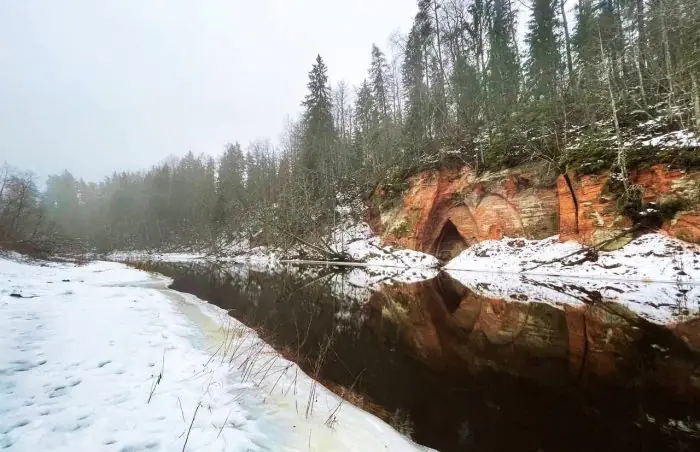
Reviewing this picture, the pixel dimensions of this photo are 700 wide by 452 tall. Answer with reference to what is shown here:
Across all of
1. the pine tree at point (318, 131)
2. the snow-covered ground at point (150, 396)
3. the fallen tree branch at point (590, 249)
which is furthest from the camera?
the pine tree at point (318, 131)

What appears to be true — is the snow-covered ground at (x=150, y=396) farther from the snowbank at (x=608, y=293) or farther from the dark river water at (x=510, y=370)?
the snowbank at (x=608, y=293)

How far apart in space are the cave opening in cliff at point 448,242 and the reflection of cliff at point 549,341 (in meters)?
16.7

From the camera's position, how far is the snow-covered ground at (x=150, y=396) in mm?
3305

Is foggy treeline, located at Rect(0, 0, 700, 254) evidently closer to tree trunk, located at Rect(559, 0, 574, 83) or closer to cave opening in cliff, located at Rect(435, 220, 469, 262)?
tree trunk, located at Rect(559, 0, 574, 83)

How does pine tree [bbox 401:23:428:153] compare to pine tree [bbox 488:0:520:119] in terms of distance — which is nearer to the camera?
pine tree [bbox 488:0:520:119]

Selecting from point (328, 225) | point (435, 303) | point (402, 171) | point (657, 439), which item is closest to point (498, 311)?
point (435, 303)

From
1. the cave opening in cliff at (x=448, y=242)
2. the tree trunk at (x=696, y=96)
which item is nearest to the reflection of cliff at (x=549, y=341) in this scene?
the tree trunk at (x=696, y=96)

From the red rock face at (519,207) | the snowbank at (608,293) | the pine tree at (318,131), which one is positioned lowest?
the snowbank at (608,293)

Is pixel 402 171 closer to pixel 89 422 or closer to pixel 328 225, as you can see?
pixel 328 225

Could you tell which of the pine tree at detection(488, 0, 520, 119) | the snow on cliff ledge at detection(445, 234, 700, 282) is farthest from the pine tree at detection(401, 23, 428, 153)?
the snow on cliff ledge at detection(445, 234, 700, 282)

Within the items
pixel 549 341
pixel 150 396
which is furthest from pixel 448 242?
pixel 150 396

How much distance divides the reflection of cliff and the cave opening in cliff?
16.7 m

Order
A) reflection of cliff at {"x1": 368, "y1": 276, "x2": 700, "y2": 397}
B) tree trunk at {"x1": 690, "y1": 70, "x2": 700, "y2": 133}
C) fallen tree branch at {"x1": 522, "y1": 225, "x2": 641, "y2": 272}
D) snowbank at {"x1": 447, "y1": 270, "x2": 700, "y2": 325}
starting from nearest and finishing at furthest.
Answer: reflection of cliff at {"x1": 368, "y1": 276, "x2": 700, "y2": 397}
snowbank at {"x1": 447, "y1": 270, "x2": 700, "y2": 325}
tree trunk at {"x1": 690, "y1": 70, "x2": 700, "y2": 133}
fallen tree branch at {"x1": 522, "y1": 225, "x2": 641, "y2": 272}

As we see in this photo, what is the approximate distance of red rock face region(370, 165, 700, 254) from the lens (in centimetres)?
1609
